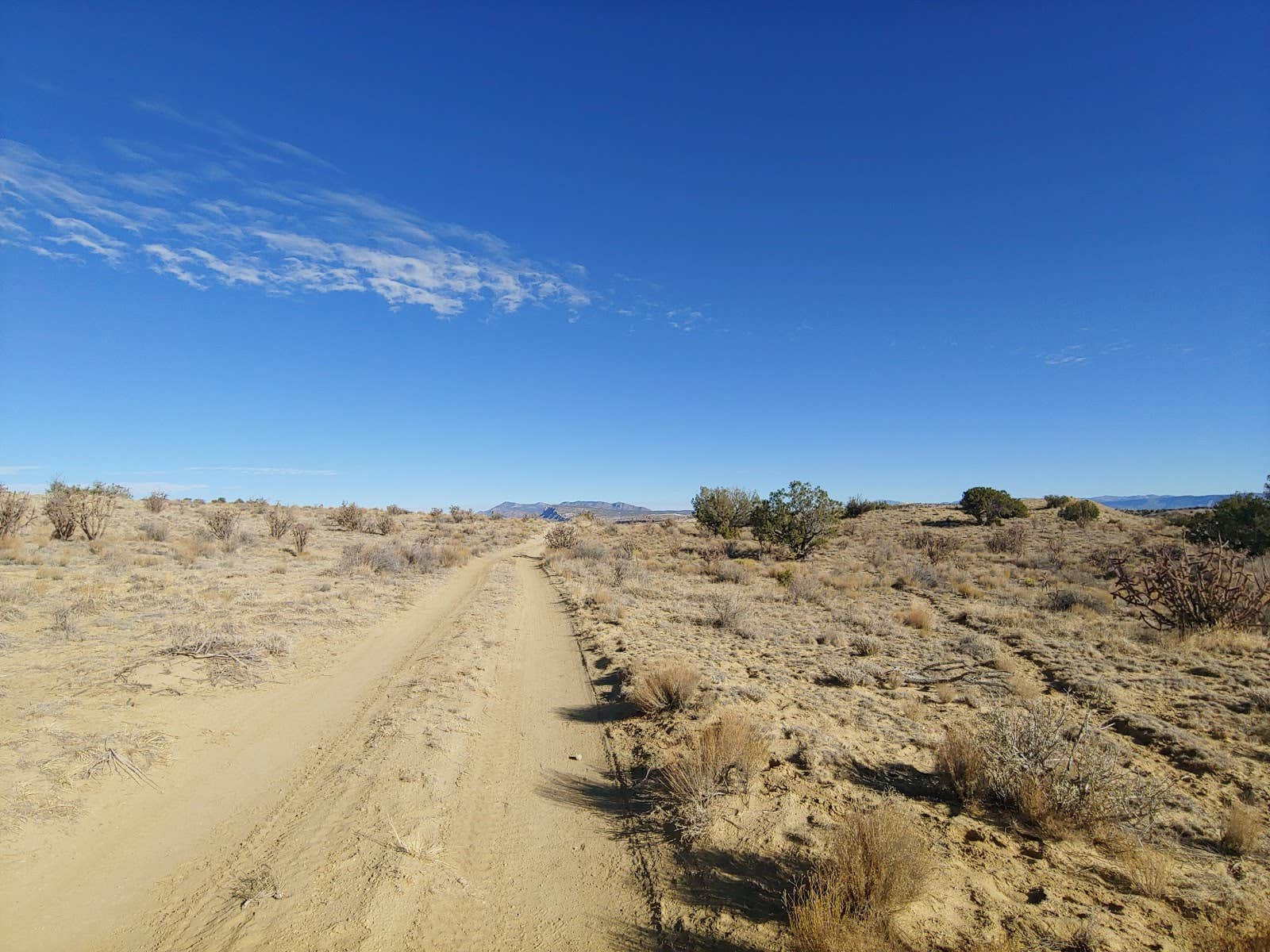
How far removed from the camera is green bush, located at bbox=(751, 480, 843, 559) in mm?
30703

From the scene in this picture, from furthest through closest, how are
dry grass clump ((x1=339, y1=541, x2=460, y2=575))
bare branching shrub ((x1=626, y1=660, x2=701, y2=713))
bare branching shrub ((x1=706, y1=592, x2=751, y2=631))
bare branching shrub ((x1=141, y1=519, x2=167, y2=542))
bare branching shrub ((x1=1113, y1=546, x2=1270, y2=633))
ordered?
bare branching shrub ((x1=141, y1=519, x2=167, y2=542)) < dry grass clump ((x1=339, y1=541, x2=460, y2=575)) < bare branching shrub ((x1=706, y1=592, x2=751, y2=631)) < bare branching shrub ((x1=1113, y1=546, x2=1270, y2=633)) < bare branching shrub ((x1=626, y1=660, x2=701, y2=713))

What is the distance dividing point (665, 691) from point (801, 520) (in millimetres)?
24032

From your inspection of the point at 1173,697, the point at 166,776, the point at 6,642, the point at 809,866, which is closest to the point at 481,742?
the point at 166,776

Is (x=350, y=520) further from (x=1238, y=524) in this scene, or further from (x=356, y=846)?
(x=1238, y=524)

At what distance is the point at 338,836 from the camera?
5219 mm

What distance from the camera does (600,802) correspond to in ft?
19.8

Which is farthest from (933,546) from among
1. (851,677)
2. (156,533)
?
(156,533)

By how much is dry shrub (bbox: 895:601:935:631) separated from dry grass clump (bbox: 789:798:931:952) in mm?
11537

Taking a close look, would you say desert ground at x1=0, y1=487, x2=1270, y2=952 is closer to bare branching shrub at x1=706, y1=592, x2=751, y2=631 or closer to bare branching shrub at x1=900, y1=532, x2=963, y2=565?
bare branching shrub at x1=706, y1=592, x2=751, y2=631

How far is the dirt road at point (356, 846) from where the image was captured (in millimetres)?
4156

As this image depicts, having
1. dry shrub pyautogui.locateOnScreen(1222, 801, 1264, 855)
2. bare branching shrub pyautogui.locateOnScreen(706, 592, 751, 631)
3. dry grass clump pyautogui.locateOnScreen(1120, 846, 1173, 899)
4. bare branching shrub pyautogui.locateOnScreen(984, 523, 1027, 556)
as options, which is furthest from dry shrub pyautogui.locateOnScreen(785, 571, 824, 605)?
bare branching shrub pyautogui.locateOnScreen(984, 523, 1027, 556)

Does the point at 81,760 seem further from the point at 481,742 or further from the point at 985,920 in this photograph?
the point at 985,920

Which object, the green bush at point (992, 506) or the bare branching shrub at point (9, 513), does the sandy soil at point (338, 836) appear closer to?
the bare branching shrub at point (9, 513)

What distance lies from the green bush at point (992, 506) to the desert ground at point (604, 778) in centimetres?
3625
